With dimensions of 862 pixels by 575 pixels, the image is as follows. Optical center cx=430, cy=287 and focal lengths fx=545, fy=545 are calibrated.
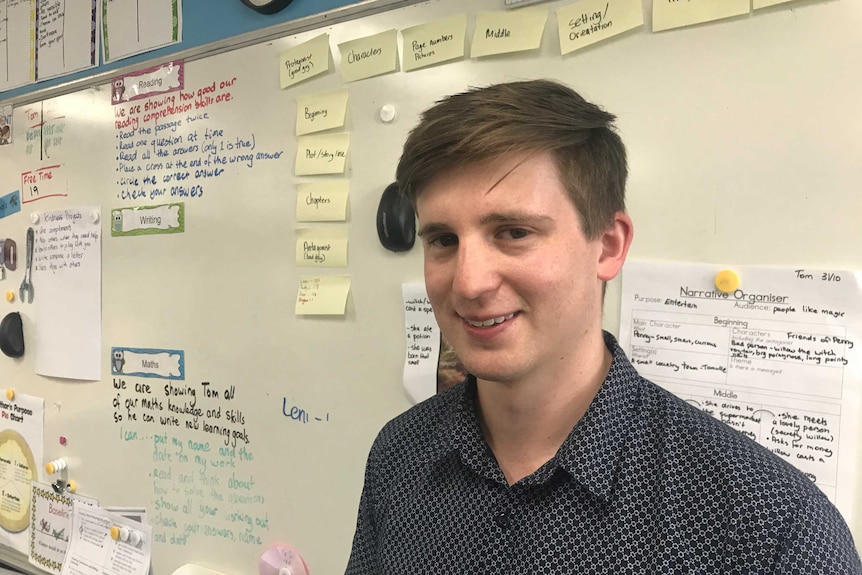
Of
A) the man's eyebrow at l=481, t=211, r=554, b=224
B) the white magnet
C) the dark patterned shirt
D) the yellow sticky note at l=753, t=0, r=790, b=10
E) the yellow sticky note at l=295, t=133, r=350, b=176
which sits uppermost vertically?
the yellow sticky note at l=753, t=0, r=790, b=10

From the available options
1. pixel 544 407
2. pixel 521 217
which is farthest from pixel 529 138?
pixel 544 407

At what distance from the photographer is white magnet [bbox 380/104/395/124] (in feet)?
2.92

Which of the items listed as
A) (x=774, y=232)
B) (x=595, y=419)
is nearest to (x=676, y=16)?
(x=774, y=232)

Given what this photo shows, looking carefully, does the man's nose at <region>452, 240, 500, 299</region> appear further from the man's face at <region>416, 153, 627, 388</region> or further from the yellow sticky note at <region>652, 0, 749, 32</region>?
the yellow sticky note at <region>652, 0, 749, 32</region>

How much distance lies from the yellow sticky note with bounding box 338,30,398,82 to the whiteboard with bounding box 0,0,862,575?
0.06ft

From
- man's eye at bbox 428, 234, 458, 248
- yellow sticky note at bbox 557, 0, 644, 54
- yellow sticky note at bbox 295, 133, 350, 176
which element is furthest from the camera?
yellow sticky note at bbox 295, 133, 350, 176

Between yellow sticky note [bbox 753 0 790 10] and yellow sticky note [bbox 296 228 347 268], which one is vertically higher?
yellow sticky note [bbox 753 0 790 10]

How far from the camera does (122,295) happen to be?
1.22 metres

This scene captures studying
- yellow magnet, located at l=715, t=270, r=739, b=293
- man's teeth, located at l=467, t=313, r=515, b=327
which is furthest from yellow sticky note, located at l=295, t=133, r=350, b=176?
yellow magnet, located at l=715, t=270, r=739, b=293

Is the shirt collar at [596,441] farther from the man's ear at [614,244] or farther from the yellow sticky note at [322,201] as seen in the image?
the yellow sticky note at [322,201]

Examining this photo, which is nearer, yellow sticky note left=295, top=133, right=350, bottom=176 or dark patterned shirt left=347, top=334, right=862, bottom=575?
dark patterned shirt left=347, top=334, right=862, bottom=575

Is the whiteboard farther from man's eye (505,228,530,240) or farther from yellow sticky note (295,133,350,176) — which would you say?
man's eye (505,228,530,240)

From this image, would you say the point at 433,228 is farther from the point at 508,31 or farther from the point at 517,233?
the point at 508,31

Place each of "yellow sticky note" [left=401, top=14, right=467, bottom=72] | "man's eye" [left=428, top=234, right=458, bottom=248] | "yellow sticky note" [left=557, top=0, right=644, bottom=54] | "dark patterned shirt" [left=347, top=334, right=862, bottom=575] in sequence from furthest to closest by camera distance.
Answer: "yellow sticky note" [left=401, top=14, right=467, bottom=72], "yellow sticky note" [left=557, top=0, right=644, bottom=54], "man's eye" [left=428, top=234, right=458, bottom=248], "dark patterned shirt" [left=347, top=334, right=862, bottom=575]
